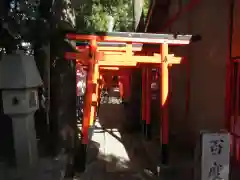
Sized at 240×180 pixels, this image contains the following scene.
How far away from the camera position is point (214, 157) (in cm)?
412

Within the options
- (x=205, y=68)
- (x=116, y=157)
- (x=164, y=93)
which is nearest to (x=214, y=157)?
(x=164, y=93)

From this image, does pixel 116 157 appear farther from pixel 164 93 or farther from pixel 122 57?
pixel 122 57

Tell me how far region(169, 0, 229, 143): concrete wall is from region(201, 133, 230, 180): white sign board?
6.86 ft

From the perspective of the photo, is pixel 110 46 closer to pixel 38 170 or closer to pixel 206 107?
pixel 206 107

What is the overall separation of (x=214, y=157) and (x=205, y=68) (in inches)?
139

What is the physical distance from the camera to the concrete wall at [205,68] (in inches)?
250

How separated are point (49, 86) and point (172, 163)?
10.9 feet

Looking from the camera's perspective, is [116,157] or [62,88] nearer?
[62,88]

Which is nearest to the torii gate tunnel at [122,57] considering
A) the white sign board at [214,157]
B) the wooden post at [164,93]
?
the wooden post at [164,93]

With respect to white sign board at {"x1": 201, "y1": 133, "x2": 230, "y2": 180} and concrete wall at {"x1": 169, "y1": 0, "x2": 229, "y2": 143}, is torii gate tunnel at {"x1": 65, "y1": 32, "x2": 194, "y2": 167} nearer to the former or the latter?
concrete wall at {"x1": 169, "y1": 0, "x2": 229, "y2": 143}

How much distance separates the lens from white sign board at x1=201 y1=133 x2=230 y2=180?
4.09m

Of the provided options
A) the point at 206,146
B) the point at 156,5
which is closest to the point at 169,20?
the point at 156,5

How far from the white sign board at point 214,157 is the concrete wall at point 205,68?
82.3 inches

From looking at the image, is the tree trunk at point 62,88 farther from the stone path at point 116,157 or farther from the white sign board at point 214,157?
the white sign board at point 214,157
